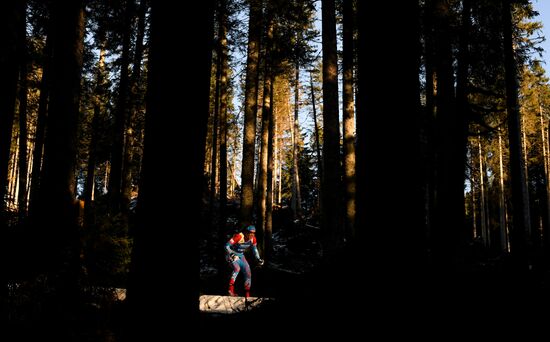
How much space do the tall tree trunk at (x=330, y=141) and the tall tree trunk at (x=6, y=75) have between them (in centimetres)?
684

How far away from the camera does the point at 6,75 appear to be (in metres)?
6.16

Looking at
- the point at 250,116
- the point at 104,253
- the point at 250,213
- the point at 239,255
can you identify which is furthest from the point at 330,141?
the point at 104,253

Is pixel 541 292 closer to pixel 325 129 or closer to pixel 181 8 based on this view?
pixel 181 8

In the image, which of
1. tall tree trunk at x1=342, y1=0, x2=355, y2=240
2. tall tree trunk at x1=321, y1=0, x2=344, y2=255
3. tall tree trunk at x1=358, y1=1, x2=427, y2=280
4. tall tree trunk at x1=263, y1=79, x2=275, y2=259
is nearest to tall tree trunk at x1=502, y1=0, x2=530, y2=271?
tall tree trunk at x1=342, y1=0, x2=355, y2=240

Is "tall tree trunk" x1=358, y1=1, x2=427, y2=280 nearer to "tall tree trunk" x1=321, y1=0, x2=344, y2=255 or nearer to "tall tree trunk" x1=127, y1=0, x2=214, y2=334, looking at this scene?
"tall tree trunk" x1=127, y1=0, x2=214, y2=334

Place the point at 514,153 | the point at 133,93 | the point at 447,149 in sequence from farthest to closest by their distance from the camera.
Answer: the point at 133,93 < the point at 514,153 < the point at 447,149

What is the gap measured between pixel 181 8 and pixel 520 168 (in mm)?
Result: 12338

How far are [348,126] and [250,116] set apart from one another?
3813 millimetres

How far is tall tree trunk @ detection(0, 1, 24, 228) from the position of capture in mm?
5887

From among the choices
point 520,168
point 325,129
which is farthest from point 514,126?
point 325,129

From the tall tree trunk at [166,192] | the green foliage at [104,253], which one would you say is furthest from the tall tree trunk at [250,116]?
the tall tree trunk at [166,192]

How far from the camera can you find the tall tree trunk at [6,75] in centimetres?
589

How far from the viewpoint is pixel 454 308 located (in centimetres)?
294

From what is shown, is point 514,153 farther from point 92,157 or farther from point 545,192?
point 545,192
